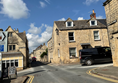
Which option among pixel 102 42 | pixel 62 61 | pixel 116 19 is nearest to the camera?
pixel 116 19

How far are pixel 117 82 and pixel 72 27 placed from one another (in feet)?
57.9

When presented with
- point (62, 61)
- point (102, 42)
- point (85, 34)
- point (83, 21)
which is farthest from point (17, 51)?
point (102, 42)

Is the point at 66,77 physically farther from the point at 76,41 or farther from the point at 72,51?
the point at 76,41

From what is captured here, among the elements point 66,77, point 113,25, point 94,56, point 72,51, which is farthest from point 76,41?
point 66,77

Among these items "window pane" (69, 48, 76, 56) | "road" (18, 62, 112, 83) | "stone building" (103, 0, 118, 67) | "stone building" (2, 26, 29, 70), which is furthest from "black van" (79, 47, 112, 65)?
"stone building" (2, 26, 29, 70)

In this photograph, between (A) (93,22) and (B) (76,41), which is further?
(A) (93,22)

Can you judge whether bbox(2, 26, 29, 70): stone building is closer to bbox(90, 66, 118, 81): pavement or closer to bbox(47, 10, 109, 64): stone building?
bbox(47, 10, 109, 64): stone building

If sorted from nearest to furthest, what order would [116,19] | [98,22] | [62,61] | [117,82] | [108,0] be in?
[117,82], [116,19], [108,0], [62,61], [98,22]

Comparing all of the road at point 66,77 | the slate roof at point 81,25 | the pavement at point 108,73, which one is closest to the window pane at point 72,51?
the slate roof at point 81,25

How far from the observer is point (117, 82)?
19.8 feet

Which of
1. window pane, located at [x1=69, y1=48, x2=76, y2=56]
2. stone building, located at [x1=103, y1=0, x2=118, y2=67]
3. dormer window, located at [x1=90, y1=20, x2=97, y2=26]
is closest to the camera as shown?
stone building, located at [x1=103, y1=0, x2=118, y2=67]

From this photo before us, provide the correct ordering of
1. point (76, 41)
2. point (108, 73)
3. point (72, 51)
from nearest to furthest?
point (108, 73) → point (72, 51) → point (76, 41)

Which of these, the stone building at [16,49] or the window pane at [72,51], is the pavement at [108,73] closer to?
the window pane at [72,51]

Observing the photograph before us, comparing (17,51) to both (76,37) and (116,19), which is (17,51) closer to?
(76,37)
